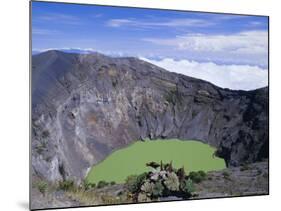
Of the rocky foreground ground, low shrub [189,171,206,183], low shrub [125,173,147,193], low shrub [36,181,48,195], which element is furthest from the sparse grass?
low shrub [189,171,206,183]

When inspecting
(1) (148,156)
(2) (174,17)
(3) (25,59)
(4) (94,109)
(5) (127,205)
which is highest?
(2) (174,17)

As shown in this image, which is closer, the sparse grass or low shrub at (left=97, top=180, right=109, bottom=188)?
the sparse grass

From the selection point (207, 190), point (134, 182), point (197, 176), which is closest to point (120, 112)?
point (134, 182)

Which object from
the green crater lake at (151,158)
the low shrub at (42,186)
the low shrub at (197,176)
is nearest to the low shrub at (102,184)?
the green crater lake at (151,158)

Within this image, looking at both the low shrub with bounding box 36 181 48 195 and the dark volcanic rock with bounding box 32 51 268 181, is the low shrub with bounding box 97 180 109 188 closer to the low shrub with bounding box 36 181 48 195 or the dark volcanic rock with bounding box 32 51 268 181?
the dark volcanic rock with bounding box 32 51 268 181

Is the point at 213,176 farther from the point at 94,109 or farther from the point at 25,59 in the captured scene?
the point at 25,59
